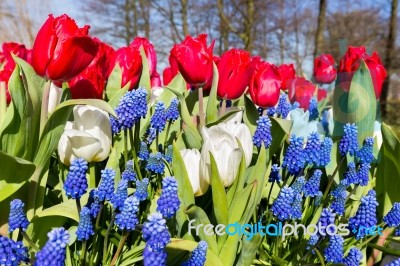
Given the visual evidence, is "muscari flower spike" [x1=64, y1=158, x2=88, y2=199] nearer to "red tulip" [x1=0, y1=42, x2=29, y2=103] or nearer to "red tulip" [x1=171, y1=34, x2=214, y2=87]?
"red tulip" [x1=171, y1=34, x2=214, y2=87]

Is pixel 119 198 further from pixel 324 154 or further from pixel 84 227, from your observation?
pixel 324 154

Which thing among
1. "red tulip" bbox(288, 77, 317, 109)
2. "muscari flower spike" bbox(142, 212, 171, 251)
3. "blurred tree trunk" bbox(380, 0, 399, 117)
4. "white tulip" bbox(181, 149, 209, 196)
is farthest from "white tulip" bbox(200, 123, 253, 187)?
"blurred tree trunk" bbox(380, 0, 399, 117)

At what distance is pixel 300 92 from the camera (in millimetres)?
1680

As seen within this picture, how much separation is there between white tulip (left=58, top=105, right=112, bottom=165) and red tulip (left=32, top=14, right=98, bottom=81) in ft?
0.27

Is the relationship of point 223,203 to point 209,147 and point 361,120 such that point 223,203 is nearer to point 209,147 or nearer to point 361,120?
point 209,147

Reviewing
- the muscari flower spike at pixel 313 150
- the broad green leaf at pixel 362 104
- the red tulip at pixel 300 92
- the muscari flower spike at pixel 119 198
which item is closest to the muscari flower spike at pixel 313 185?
the muscari flower spike at pixel 313 150


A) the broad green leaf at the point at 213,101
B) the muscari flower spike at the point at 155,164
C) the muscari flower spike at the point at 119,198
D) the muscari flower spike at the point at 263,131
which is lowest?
the muscari flower spike at the point at 119,198

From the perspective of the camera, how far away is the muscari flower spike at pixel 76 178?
0.58 meters

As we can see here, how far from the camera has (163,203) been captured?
0.59 meters

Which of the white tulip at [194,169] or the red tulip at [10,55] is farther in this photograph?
the red tulip at [10,55]

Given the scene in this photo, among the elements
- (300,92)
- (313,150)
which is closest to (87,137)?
(313,150)

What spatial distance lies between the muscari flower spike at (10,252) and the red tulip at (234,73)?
58 centimetres

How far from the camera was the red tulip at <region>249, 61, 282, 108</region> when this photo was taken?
975mm

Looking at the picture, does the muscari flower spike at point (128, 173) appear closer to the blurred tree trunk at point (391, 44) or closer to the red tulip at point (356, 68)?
the red tulip at point (356, 68)
